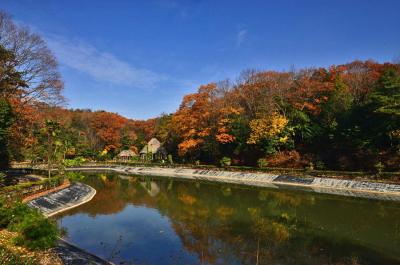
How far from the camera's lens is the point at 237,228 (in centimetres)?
1764

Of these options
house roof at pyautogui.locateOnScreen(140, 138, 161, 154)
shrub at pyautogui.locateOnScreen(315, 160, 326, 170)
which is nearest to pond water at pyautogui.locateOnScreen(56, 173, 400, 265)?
shrub at pyautogui.locateOnScreen(315, 160, 326, 170)

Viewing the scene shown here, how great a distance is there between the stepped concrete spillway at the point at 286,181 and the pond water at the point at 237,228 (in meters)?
3.00

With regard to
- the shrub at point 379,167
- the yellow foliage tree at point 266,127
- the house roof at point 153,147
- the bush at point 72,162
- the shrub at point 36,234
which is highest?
the yellow foliage tree at point 266,127

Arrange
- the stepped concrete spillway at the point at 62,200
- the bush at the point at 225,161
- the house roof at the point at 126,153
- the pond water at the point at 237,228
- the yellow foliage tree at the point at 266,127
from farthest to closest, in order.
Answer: the house roof at the point at 126,153 < the bush at the point at 225,161 < the yellow foliage tree at the point at 266,127 < the stepped concrete spillway at the point at 62,200 < the pond water at the point at 237,228

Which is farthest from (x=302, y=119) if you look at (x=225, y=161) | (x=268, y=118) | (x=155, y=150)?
(x=155, y=150)

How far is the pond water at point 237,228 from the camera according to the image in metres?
13.4

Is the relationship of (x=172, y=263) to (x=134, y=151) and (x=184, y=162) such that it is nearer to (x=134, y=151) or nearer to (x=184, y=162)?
(x=184, y=162)

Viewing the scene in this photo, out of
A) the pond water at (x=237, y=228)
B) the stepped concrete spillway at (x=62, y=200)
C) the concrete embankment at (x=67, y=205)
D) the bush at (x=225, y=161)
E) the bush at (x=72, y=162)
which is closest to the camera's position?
the concrete embankment at (x=67, y=205)

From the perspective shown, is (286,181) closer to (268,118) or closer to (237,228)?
(268,118)

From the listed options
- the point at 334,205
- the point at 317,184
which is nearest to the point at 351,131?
the point at 317,184

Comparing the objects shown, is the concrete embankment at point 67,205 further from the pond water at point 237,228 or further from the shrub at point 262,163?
the shrub at point 262,163

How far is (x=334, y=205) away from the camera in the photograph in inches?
934

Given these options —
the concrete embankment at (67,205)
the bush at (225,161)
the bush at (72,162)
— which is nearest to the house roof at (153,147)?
the bush at (72,162)

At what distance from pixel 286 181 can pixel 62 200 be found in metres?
23.0
